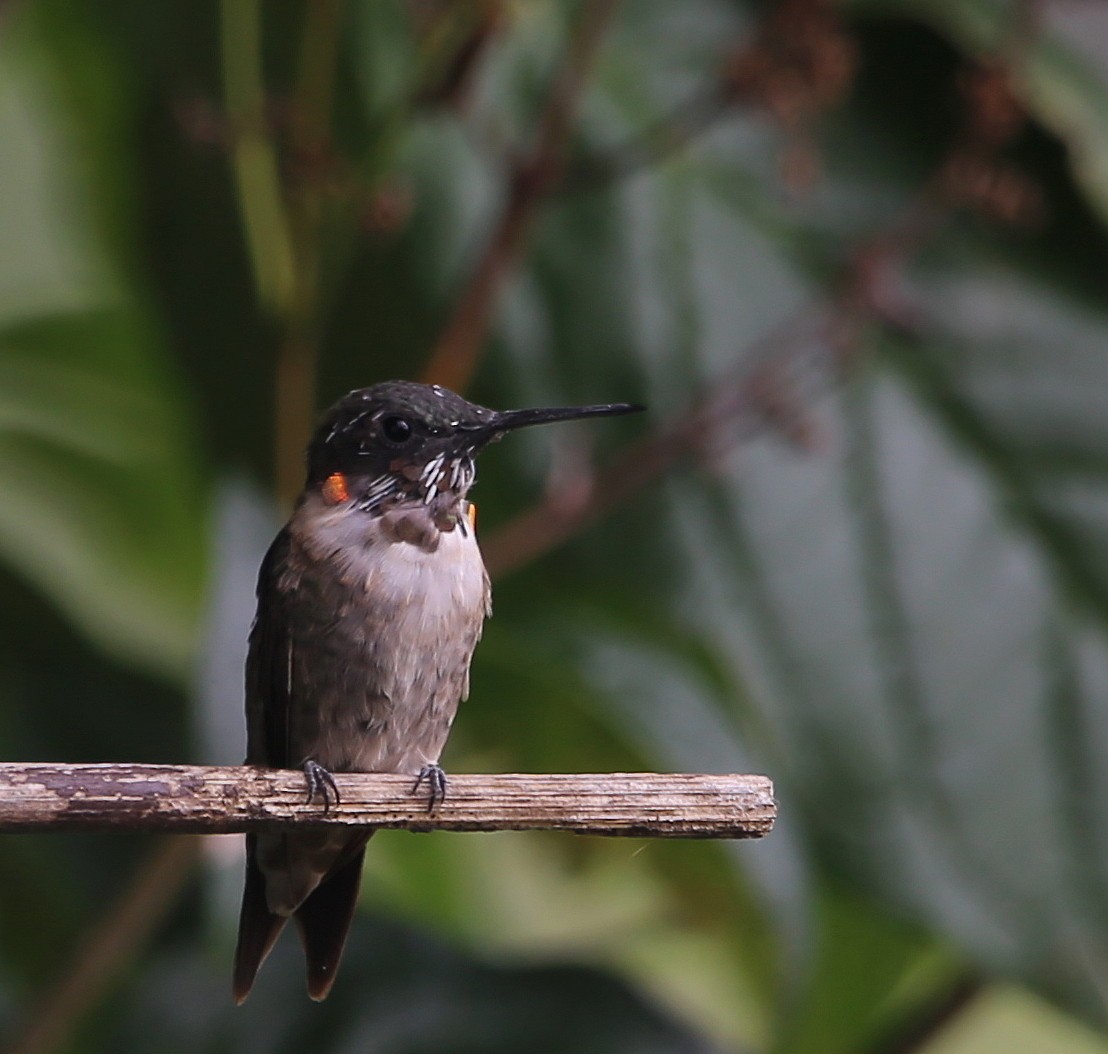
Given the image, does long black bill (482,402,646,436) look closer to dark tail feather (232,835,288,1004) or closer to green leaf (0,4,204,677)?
dark tail feather (232,835,288,1004)

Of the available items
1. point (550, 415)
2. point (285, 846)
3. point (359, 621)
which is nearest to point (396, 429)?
point (359, 621)

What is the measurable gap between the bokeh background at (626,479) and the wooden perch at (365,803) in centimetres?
91

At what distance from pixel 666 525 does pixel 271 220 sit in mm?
878

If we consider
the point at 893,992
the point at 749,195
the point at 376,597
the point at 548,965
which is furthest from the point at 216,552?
the point at 893,992

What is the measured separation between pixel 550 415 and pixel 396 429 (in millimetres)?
369

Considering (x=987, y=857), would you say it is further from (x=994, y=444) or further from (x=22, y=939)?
(x=22, y=939)

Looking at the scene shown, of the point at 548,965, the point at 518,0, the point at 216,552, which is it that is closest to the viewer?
the point at 216,552

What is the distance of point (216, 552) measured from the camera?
8.02 feet

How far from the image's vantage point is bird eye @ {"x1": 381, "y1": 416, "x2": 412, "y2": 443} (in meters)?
2.12

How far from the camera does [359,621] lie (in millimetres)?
2109

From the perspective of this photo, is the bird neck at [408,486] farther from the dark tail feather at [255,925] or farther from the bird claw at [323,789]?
the bird claw at [323,789]

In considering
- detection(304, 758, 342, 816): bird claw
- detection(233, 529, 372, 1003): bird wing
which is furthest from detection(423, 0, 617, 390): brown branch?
detection(304, 758, 342, 816): bird claw

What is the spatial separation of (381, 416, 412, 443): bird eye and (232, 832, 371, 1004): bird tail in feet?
1.70

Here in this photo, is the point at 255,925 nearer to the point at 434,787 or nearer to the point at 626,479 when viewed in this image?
the point at 434,787
